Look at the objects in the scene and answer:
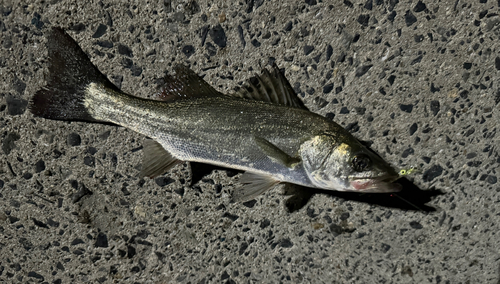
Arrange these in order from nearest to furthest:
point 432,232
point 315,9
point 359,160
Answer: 1. point 359,160
2. point 315,9
3. point 432,232

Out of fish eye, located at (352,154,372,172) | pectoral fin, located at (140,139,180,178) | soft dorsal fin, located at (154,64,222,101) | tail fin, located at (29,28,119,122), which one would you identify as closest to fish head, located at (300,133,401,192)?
fish eye, located at (352,154,372,172)

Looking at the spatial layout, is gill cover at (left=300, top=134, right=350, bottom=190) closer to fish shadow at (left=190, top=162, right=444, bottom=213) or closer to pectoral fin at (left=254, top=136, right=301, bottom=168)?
pectoral fin at (left=254, top=136, right=301, bottom=168)

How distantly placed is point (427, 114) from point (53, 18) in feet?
8.37

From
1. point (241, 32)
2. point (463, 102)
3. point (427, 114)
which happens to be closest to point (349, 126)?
point (427, 114)

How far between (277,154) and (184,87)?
71cm

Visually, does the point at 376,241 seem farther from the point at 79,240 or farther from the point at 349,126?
the point at 79,240

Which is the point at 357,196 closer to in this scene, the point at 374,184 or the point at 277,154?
the point at 374,184

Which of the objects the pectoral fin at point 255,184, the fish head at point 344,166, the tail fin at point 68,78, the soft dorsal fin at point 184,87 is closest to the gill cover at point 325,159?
the fish head at point 344,166

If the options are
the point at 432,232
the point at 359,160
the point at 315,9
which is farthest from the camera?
the point at 432,232

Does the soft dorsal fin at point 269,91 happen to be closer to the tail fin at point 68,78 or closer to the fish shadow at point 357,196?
the fish shadow at point 357,196

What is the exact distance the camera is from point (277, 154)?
6.99 ft

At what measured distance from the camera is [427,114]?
2596 mm

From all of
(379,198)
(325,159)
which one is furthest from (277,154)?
(379,198)

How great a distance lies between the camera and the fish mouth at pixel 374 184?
207 cm
